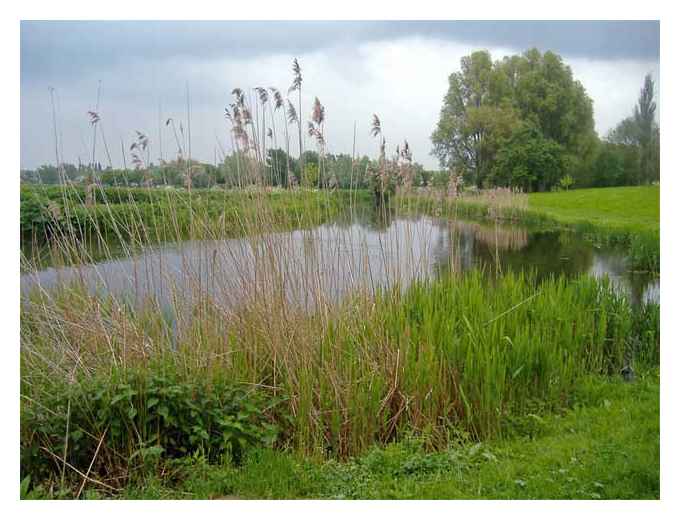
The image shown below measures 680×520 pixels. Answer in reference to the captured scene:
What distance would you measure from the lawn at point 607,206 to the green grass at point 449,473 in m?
1.27

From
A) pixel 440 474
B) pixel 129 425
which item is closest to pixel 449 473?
pixel 440 474

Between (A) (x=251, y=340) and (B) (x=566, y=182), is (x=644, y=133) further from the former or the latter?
(A) (x=251, y=340)

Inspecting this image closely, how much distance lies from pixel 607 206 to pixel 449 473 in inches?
85.9

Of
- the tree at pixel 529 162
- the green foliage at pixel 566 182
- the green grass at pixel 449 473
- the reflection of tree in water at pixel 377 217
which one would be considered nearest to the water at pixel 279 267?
the reflection of tree in water at pixel 377 217

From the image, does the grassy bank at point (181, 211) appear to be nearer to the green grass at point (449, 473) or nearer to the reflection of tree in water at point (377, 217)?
the reflection of tree in water at point (377, 217)

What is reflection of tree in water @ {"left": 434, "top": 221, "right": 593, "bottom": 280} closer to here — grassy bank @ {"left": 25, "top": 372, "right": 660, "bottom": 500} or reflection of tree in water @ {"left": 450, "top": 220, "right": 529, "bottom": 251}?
reflection of tree in water @ {"left": 450, "top": 220, "right": 529, "bottom": 251}

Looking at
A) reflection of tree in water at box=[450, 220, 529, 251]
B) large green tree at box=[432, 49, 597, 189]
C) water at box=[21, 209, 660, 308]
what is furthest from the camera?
reflection of tree in water at box=[450, 220, 529, 251]

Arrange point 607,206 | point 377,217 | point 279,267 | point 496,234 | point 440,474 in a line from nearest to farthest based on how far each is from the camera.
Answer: point 440,474
point 279,267
point 377,217
point 607,206
point 496,234

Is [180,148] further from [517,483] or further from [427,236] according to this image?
[517,483]

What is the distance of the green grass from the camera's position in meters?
2.24

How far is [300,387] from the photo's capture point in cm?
263

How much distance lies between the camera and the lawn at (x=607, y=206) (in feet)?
10.1

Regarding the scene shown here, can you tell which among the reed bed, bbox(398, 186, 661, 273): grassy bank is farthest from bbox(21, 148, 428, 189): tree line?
bbox(398, 186, 661, 273): grassy bank
